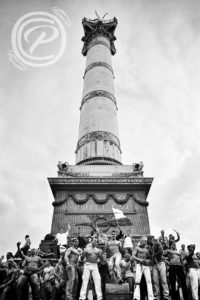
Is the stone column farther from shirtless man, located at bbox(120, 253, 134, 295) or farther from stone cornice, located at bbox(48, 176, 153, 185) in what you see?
shirtless man, located at bbox(120, 253, 134, 295)

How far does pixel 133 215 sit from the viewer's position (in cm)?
1351

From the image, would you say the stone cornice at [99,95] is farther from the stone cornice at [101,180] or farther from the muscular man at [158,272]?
the muscular man at [158,272]

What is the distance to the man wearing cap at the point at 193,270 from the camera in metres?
5.87

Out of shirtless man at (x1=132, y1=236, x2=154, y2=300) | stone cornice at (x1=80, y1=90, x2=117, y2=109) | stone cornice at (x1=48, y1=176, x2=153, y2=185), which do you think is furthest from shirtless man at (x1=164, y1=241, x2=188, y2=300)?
stone cornice at (x1=80, y1=90, x2=117, y2=109)

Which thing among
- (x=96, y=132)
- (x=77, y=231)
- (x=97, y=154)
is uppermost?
(x=96, y=132)

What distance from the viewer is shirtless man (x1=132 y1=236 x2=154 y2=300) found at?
223 inches

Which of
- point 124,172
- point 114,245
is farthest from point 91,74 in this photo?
point 114,245

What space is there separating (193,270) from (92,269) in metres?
2.11

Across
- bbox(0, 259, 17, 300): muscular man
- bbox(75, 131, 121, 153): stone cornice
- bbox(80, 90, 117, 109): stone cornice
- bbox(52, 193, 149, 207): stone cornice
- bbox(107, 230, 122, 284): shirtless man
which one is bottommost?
bbox(0, 259, 17, 300): muscular man

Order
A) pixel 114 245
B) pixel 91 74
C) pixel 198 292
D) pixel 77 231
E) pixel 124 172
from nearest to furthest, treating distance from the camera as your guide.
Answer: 1. pixel 198 292
2. pixel 114 245
3. pixel 77 231
4. pixel 124 172
5. pixel 91 74

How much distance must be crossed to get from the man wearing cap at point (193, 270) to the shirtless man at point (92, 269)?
1873 millimetres

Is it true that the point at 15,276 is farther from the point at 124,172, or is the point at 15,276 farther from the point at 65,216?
the point at 124,172

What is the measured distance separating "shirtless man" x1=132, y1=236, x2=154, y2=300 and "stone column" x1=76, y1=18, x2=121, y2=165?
10156 mm

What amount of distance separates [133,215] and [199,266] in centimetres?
723
